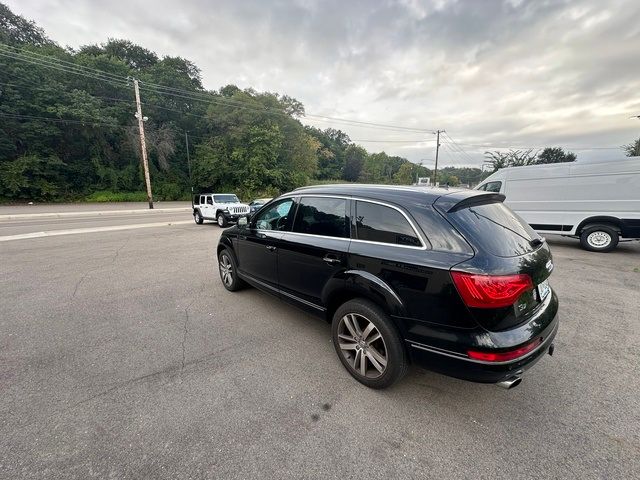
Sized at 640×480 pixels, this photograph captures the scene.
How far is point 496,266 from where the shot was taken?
1.91 metres

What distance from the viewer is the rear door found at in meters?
2.67

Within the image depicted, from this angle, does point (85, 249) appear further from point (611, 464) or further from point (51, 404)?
point (611, 464)

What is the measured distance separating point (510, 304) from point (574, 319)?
2641 millimetres

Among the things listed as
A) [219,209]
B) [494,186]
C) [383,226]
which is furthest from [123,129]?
[383,226]

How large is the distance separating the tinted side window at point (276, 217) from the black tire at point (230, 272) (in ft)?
2.93

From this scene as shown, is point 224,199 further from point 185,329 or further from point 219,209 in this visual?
point 185,329

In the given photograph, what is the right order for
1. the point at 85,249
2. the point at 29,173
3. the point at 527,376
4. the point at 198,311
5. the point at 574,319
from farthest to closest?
the point at 29,173 < the point at 85,249 < the point at 198,311 < the point at 574,319 < the point at 527,376

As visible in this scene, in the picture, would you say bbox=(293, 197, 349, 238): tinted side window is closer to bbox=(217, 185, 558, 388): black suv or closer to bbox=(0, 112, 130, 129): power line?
bbox=(217, 185, 558, 388): black suv

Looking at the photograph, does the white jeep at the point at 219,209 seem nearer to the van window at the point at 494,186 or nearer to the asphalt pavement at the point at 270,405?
Result: the asphalt pavement at the point at 270,405

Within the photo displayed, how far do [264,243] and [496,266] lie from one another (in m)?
2.54

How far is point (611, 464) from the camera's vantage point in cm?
173

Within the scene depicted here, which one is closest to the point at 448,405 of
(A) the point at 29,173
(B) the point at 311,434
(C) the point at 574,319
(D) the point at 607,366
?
(B) the point at 311,434

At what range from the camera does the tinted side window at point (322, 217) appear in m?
2.74

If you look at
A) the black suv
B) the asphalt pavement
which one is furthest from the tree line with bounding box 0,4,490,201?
the black suv
